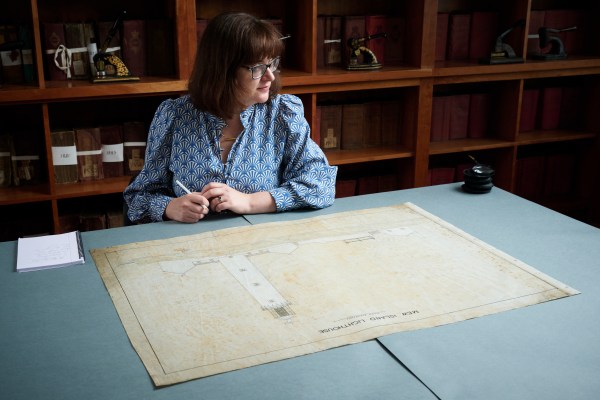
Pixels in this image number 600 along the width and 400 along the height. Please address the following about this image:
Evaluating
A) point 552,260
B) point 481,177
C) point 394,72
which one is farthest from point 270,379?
point 394,72

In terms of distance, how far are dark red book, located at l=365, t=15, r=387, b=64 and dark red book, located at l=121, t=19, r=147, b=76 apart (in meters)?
1.11

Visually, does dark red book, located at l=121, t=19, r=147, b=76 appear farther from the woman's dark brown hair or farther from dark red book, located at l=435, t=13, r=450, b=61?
dark red book, located at l=435, t=13, r=450, b=61

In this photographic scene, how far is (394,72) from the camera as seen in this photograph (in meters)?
3.30

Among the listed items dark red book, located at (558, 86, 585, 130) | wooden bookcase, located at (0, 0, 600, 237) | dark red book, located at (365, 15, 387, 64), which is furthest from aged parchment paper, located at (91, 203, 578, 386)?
dark red book, located at (558, 86, 585, 130)

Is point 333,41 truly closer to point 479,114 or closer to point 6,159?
point 479,114

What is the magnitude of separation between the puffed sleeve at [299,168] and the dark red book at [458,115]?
1724mm

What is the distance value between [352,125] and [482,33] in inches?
36.3

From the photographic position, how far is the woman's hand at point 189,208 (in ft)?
6.17

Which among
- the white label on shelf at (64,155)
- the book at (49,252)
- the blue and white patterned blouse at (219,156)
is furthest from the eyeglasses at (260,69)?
the white label on shelf at (64,155)

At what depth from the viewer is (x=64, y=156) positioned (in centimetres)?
296

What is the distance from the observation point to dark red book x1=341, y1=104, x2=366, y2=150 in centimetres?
346

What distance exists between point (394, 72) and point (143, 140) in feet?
4.08

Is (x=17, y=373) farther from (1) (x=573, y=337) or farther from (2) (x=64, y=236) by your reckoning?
(1) (x=573, y=337)

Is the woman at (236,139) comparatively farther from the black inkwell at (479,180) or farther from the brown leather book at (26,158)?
the brown leather book at (26,158)
